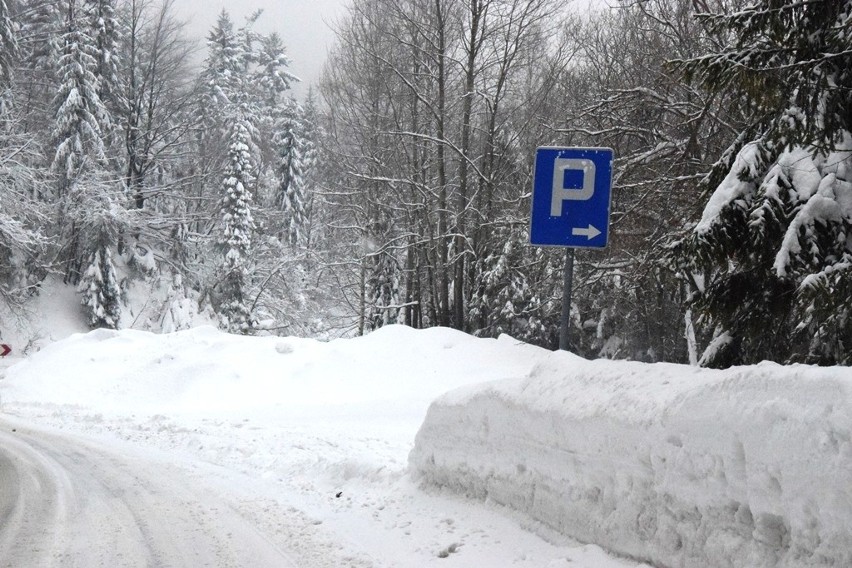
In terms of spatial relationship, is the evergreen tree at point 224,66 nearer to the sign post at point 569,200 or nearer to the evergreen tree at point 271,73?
the evergreen tree at point 271,73

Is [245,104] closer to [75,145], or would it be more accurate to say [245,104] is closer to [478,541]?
[75,145]

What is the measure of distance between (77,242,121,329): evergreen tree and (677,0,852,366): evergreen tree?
2893 cm

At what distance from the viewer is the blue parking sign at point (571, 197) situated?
5.31 m

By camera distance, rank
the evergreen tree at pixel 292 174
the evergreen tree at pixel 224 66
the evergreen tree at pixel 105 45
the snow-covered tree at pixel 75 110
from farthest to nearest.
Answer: the evergreen tree at pixel 292 174 < the evergreen tree at pixel 224 66 < the evergreen tree at pixel 105 45 < the snow-covered tree at pixel 75 110

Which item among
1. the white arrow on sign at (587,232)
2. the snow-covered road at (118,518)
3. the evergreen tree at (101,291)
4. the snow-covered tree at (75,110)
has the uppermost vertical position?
the snow-covered tree at (75,110)

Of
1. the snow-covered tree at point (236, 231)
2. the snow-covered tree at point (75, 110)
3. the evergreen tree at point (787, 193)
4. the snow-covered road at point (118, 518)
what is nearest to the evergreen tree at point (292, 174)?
the snow-covered tree at point (236, 231)

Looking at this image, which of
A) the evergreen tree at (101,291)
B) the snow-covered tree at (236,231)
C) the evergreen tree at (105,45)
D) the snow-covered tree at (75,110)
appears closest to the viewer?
the snow-covered tree at (75,110)

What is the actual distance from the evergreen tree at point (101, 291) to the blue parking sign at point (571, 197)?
93.8 ft

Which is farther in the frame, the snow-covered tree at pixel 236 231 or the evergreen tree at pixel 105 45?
the snow-covered tree at pixel 236 231

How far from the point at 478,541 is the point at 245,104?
37.7 meters

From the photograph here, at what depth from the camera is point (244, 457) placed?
332 inches

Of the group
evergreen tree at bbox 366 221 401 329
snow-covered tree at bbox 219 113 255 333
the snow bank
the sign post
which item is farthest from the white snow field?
snow-covered tree at bbox 219 113 255 333

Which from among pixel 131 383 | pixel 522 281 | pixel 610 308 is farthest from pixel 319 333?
pixel 131 383

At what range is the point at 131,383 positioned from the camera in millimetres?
14758
